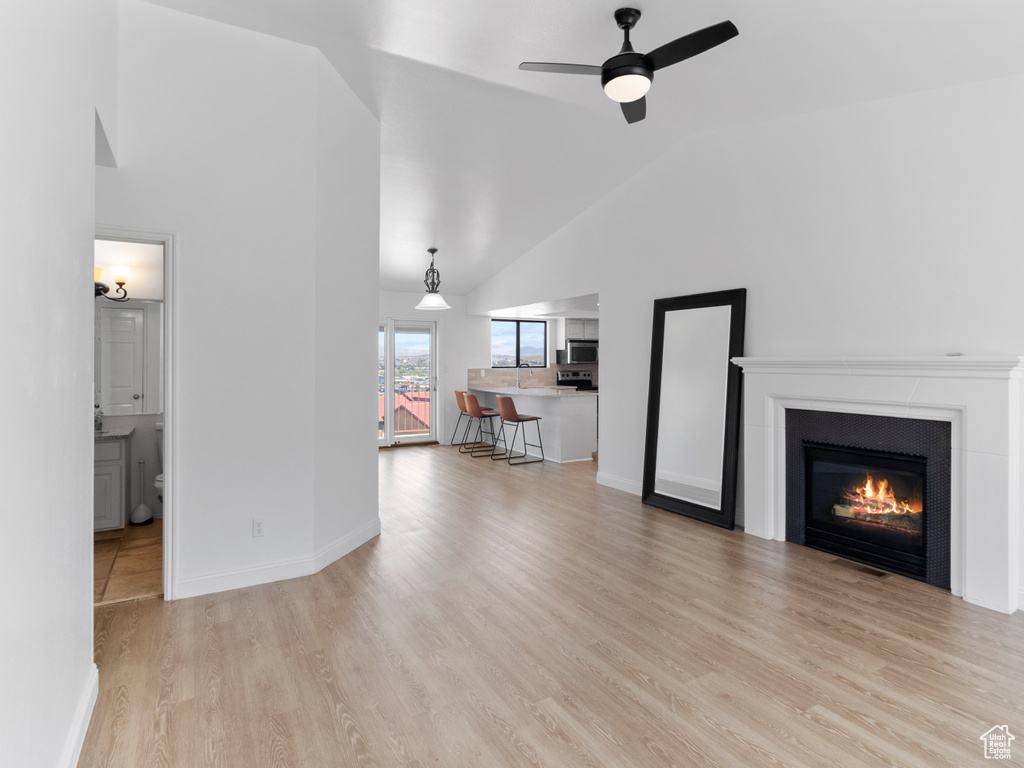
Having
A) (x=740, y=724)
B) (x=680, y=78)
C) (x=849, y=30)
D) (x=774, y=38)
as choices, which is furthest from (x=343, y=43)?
(x=740, y=724)

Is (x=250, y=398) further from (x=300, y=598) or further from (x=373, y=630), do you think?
(x=373, y=630)

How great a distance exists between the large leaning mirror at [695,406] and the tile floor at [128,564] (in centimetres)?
375

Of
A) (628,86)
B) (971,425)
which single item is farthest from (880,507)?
(628,86)

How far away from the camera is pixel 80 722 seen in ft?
6.20

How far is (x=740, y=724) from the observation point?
1994mm

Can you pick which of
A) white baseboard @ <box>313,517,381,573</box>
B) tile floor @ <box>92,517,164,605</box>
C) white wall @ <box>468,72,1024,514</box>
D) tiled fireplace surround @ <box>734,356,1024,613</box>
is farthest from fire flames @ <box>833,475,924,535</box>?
tile floor @ <box>92,517,164,605</box>

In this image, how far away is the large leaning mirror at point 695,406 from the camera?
437cm

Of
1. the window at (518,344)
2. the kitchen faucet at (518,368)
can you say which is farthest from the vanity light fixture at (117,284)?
the kitchen faucet at (518,368)

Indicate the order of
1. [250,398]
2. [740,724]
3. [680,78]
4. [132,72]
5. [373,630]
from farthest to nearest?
[680,78], [250,398], [132,72], [373,630], [740,724]

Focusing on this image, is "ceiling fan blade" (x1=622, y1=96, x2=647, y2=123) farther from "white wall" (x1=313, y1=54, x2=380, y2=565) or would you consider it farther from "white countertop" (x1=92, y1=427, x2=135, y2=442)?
"white countertop" (x1=92, y1=427, x2=135, y2=442)

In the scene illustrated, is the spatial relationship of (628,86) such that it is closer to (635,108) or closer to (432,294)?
(635,108)

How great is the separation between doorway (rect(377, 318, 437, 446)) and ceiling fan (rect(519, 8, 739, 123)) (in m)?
6.19

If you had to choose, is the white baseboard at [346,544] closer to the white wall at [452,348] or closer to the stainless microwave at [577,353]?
the white wall at [452,348]

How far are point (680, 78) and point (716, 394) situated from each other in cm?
229
